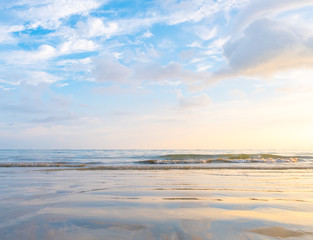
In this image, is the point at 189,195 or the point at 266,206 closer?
the point at 266,206

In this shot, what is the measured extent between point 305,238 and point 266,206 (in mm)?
2113

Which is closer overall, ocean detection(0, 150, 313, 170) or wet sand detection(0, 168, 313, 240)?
wet sand detection(0, 168, 313, 240)

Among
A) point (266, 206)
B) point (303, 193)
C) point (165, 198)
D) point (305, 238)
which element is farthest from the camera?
point (303, 193)

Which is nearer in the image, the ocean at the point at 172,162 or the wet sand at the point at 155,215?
the wet sand at the point at 155,215

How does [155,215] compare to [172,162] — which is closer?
[155,215]

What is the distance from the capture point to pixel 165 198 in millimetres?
6238

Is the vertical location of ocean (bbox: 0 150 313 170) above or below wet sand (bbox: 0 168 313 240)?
below

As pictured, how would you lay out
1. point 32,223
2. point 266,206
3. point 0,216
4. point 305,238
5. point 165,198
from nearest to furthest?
point 305,238 < point 32,223 < point 0,216 < point 266,206 < point 165,198

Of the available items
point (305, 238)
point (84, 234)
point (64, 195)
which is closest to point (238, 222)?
point (305, 238)

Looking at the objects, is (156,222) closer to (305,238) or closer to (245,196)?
(305,238)

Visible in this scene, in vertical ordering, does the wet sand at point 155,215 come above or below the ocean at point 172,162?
above

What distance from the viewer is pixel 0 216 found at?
4.42 metres

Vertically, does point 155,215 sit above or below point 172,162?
above

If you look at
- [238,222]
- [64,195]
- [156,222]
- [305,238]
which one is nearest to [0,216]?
[64,195]
